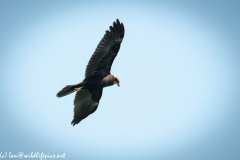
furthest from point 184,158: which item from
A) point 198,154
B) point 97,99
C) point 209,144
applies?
point 97,99

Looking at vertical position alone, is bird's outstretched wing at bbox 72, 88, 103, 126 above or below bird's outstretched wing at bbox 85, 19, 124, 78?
below

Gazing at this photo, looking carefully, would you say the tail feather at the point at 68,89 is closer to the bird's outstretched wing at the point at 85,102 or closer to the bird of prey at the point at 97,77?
the bird of prey at the point at 97,77

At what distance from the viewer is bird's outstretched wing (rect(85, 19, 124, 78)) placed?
18.0 m

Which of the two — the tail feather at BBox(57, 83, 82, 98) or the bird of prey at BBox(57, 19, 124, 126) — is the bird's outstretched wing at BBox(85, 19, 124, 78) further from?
the tail feather at BBox(57, 83, 82, 98)

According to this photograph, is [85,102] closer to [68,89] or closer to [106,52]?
[68,89]

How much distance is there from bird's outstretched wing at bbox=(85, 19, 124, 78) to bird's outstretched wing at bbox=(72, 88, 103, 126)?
0.96 meters

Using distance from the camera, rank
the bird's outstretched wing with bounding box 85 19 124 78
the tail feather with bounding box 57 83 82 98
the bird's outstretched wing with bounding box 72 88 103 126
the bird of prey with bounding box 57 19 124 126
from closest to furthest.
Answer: the bird's outstretched wing with bounding box 85 19 124 78 < the bird of prey with bounding box 57 19 124 126 < the tail feather with bounding box 57 83 82 98 < the bird's outstretched wing with bounding box 72 88 103 126

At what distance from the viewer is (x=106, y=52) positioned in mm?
18359

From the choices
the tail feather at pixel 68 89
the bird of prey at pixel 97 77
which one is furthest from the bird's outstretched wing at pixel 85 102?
the tail feather at pixel 68 89

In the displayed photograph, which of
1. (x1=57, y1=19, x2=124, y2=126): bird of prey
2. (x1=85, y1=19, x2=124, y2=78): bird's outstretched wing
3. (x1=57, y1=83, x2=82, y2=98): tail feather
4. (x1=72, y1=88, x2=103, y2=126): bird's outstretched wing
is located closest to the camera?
(x1=85, y1=19, x2=124, y2=78): bird's outstretched wing

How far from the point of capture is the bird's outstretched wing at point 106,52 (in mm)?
17969

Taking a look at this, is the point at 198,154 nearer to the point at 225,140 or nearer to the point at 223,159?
the point at 223,159

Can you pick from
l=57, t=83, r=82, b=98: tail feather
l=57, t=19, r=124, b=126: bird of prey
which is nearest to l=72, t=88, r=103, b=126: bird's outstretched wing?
l=57, t=19, r=124, b=126: bird of prey

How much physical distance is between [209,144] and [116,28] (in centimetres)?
11891
